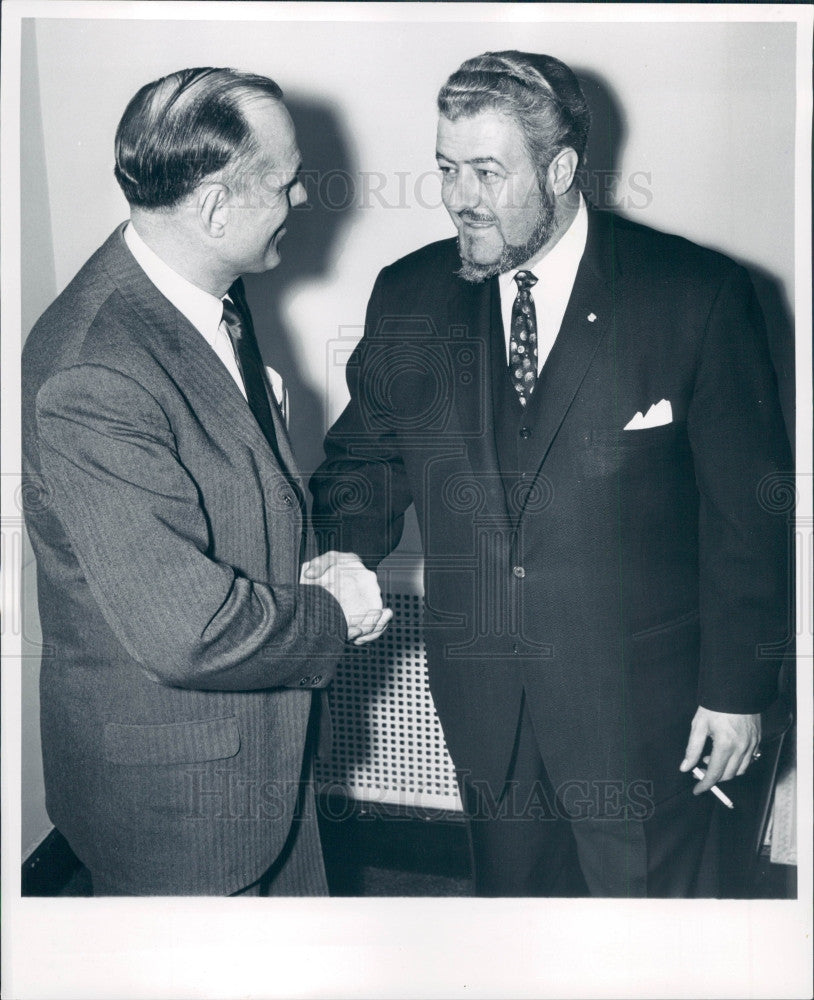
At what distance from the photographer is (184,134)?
6.18ft

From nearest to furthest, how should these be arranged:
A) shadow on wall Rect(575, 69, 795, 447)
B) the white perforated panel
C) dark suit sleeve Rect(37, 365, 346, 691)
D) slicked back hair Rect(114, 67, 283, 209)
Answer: dark suit sleeve Rect(37, 365, 346, 691), slicked back hair Rect(114, 67, 283, 209), shadow on wall Rect(575, 69, 795, 447), the white perforated panel

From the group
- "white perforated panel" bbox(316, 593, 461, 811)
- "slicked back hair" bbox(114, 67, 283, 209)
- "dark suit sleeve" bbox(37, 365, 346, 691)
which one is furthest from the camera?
"white perforated panel" bbox(316, 593, 461, 811)

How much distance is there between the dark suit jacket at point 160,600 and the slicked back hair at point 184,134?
5.1 inches

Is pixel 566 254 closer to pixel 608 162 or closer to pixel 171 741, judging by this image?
pixel 608 162

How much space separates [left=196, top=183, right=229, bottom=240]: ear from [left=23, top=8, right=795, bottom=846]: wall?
147mm

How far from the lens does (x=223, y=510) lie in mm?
1863

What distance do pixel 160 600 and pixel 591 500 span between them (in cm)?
77

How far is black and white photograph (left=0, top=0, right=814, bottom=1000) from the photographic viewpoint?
1.91 m

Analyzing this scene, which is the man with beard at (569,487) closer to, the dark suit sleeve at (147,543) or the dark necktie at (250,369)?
the dark necktie at (250,369)

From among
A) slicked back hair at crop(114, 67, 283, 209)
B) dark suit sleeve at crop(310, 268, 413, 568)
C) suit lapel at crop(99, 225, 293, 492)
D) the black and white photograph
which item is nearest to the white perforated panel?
the black and white photograph

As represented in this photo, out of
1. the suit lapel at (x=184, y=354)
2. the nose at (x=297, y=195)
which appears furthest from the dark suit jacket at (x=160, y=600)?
the nose at (x=297, y=195)

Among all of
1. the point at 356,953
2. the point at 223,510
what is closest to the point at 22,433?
the point at 223,510

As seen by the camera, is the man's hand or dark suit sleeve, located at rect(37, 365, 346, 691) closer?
dark suit sleeve, located at rect(37, 365, 346, 691)

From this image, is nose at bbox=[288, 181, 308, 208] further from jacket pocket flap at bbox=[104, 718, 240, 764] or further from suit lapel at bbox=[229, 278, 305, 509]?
jacket pocket flap at bbox=[104, 718, 240, 764]
